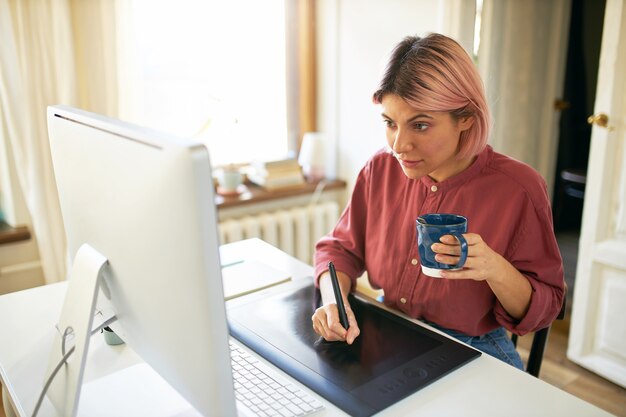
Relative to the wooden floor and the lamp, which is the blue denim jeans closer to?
the wooden floor

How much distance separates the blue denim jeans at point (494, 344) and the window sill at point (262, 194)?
1535 millimetres

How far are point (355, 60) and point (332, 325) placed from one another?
2.01 m

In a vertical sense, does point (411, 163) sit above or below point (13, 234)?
above

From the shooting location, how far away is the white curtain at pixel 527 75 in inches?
113

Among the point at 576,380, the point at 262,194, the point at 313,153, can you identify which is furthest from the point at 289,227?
the point at 576,380

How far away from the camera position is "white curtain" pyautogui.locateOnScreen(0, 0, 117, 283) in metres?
2.04

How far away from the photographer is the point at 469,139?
122 centimetres

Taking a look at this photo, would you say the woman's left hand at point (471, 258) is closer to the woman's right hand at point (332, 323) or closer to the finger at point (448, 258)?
the finger at point (448, 258)

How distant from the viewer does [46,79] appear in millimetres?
2105

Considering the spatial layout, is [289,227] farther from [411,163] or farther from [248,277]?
[411,163]

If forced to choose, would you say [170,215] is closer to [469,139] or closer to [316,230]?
[469,139]

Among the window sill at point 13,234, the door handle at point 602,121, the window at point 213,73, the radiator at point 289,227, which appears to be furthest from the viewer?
the radiator at point 289,227

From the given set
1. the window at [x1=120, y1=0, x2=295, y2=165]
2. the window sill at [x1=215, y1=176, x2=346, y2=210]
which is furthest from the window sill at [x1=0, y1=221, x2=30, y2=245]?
the window sill at [x1=215, y1=176, x2=346, y2=210]

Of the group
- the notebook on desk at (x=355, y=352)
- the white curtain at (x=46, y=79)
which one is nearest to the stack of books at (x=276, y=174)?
the white curtain at (x=46, y=79)
